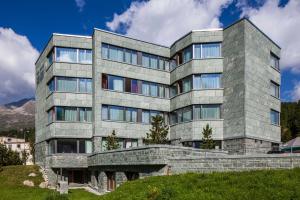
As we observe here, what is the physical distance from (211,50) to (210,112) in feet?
22.4

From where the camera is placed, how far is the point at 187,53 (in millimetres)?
40750

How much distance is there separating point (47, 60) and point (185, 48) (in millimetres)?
17143

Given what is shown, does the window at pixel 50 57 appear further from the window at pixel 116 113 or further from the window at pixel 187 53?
the window at pixel 187 53

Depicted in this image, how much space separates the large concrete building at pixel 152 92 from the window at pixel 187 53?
0.37 feet

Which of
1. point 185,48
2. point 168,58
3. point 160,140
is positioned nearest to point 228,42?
point 185,48

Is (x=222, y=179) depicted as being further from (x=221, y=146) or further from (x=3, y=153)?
(x=3, y=153)

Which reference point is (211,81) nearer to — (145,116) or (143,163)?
(145,116)

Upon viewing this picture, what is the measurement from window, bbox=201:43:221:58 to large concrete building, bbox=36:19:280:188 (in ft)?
0.36

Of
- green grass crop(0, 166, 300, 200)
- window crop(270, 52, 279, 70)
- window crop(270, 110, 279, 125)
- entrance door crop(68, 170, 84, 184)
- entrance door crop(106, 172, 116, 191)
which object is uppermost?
window crop(270, 52, 279, 70)

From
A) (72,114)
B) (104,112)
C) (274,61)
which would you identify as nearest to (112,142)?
(104,112)

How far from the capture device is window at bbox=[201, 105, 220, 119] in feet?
125

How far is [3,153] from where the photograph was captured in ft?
188

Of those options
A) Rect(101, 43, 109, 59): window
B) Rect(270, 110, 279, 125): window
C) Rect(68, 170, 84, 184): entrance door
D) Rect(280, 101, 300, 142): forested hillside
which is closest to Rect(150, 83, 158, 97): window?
Rect(101, 43, 109, 59): window

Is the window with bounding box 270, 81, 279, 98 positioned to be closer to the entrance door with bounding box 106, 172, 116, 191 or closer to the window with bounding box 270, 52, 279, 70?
the window with bounding box 270, 52, 279, 70
